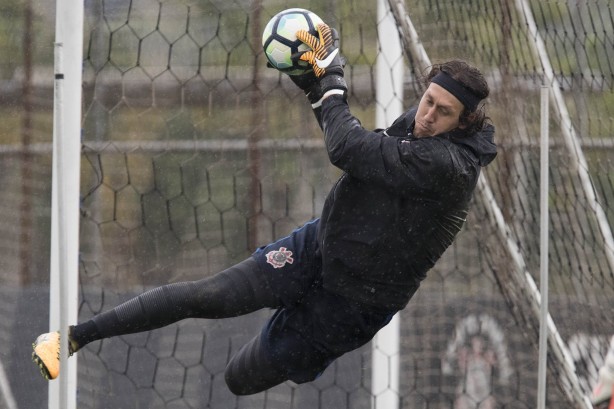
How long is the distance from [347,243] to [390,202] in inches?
6.9

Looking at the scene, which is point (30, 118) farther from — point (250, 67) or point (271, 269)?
point (271, 269)

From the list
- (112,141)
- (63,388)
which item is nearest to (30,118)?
(112,141)

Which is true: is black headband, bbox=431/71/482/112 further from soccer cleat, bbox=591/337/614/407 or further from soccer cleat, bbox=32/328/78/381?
soccer cleat, bbox=32/328/78/381

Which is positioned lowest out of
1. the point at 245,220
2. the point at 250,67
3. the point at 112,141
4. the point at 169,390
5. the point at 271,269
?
the point at 169,390

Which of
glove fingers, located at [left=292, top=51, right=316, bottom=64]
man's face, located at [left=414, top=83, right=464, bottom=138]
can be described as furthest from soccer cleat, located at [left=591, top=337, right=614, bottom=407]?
glove fingers, located at [left=292, top=51, right=316, bottom=64]

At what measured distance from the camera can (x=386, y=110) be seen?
4566 millimetres

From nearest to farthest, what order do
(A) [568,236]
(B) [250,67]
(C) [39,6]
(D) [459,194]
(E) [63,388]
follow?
(E) [63,388]
(D) [459,194]
(C) [39,6]
(B) [250,67]
(A) [568,236]

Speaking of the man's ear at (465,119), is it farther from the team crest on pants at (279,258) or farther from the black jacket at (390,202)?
the team crest on pants at (279,258)

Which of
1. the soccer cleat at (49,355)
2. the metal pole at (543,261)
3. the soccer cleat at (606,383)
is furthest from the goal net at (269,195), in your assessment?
the soccer cleat at (49,355)

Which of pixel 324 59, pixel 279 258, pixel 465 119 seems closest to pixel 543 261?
pixel 465 119

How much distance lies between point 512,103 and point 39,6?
199 centimetres

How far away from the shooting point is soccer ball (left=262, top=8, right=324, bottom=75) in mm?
3186

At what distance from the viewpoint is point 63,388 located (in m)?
2.88

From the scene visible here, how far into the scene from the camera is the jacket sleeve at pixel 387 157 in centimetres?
315
